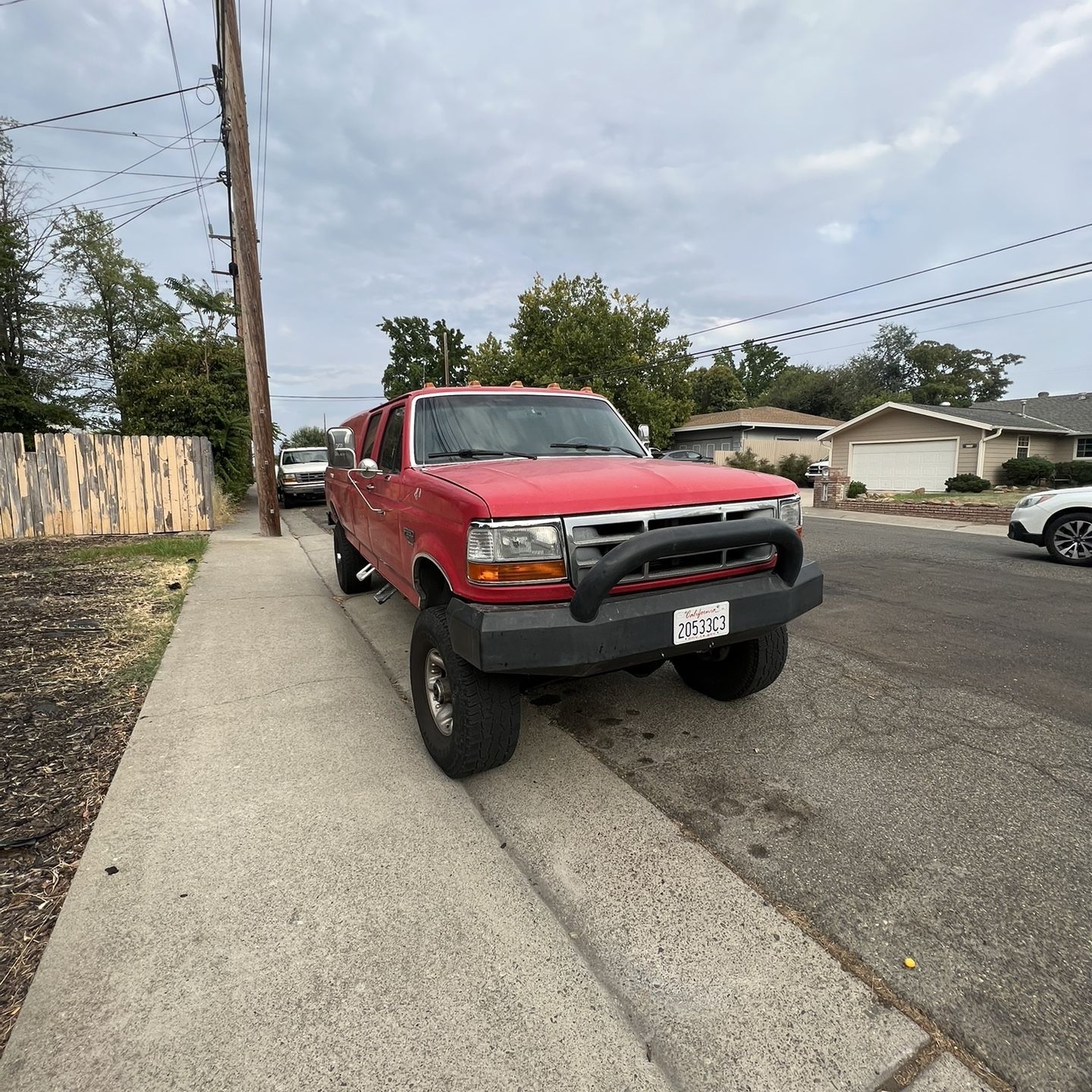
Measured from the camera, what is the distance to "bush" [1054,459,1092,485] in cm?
2277

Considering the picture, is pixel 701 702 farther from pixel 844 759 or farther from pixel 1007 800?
pixel 1007 800

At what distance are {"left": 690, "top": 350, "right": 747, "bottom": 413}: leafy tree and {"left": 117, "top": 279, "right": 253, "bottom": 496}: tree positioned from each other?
157 ft

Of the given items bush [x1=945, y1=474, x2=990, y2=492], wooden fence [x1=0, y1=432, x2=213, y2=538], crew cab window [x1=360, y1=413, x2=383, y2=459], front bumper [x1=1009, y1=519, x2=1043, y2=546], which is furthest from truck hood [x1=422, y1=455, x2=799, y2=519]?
bush [x1=945, y1=474, x2=990, y2=492]

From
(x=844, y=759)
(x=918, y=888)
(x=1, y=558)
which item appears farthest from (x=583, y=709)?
(x=1, y=558)

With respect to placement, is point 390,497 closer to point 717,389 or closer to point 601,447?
point 601,447

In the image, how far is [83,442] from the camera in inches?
411

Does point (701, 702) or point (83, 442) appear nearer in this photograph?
point (701, 702)

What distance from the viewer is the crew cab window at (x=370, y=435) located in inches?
199

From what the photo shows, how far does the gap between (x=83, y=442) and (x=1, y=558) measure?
9.31ft

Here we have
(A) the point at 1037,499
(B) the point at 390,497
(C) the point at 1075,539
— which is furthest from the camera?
(A) the point at 1037,499

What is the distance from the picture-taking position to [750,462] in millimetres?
31156

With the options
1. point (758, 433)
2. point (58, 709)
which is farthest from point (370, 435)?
point (758, 433)

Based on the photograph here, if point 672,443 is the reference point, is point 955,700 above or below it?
below

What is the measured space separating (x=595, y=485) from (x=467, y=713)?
1136 mm
